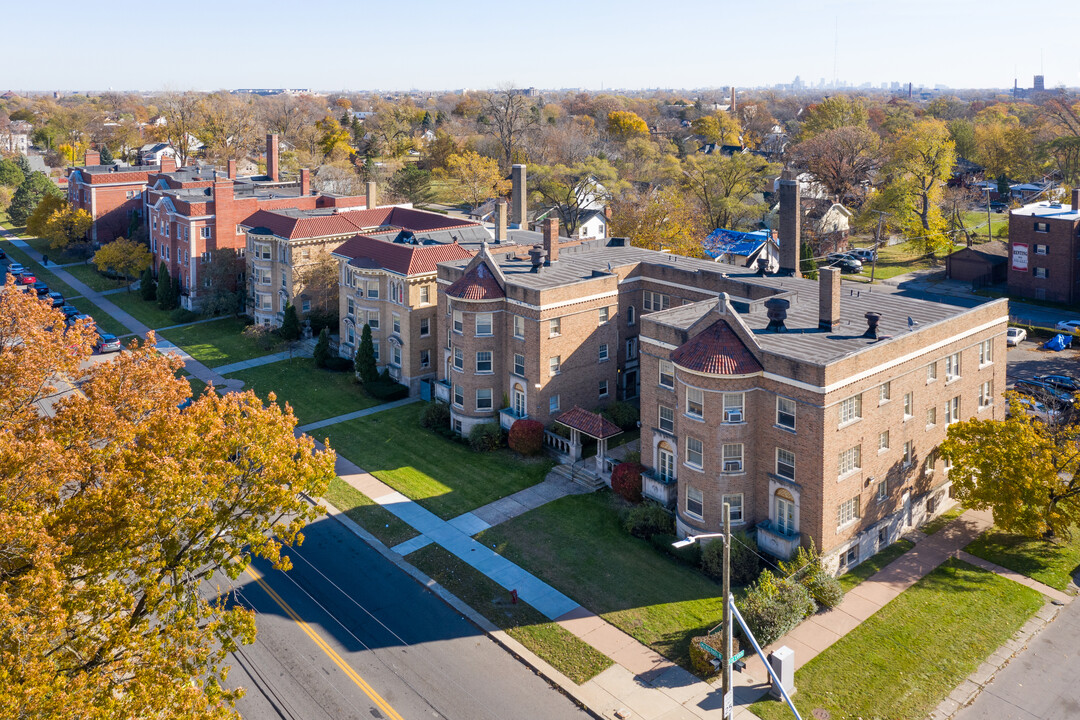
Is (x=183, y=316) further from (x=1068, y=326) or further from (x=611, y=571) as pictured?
(x=1068, y=326)

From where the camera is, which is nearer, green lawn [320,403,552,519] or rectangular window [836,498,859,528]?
rectangular window [836,498,859,528]

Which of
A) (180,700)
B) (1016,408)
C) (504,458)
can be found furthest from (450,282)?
(180,700)

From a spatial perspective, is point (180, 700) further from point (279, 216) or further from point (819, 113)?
point (819, 113)

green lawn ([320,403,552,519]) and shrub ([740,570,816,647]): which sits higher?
green lawn ([320,403,552,519])

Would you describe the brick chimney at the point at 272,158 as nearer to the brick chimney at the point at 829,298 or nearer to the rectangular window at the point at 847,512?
the brick chimney at the point at 829,298

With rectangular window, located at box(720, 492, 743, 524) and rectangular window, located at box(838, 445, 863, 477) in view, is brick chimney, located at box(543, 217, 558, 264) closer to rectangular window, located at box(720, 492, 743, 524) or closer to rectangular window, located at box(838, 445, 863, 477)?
rectangular window, located at box(720, 492, 743, 524)

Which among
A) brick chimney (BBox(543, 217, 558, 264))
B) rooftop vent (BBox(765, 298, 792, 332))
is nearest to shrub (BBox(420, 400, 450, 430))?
brick chimney (BBox(543, 217, 558, 264))

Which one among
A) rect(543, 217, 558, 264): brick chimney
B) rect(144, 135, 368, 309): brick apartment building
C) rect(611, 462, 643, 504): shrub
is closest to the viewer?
rect(611, 462, 643, 504): shrub

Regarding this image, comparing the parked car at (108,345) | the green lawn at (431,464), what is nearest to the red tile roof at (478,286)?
the green lawn at (431,464)
